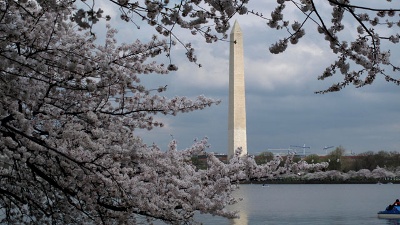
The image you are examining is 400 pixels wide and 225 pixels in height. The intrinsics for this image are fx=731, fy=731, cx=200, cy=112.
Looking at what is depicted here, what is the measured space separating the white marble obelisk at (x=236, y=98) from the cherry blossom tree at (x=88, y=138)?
33.4 meters

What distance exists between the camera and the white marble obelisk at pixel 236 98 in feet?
134

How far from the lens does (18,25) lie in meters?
4.91

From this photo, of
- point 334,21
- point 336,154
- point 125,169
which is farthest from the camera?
point 336,154

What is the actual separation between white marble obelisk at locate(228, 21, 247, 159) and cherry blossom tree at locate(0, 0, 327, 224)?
110 feet

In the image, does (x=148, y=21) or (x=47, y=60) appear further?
(x=47, y=60)

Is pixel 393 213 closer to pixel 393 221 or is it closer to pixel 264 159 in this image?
pixel 393 221

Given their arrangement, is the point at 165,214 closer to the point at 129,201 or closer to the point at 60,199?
the point at 129,201

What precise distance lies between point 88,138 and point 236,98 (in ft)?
121

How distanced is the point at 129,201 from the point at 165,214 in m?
0.51

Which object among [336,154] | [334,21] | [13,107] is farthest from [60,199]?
[336,154]

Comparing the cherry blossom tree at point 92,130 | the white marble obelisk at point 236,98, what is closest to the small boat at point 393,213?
the white marble obelisk at point 236,98

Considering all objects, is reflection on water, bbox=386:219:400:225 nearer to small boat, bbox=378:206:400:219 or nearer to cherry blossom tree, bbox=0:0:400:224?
small boat, bbox=378:206:400:219

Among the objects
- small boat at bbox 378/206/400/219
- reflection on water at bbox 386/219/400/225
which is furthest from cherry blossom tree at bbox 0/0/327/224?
small boat at bbox 378/206/400/219

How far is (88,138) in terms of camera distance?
17.9 feet
